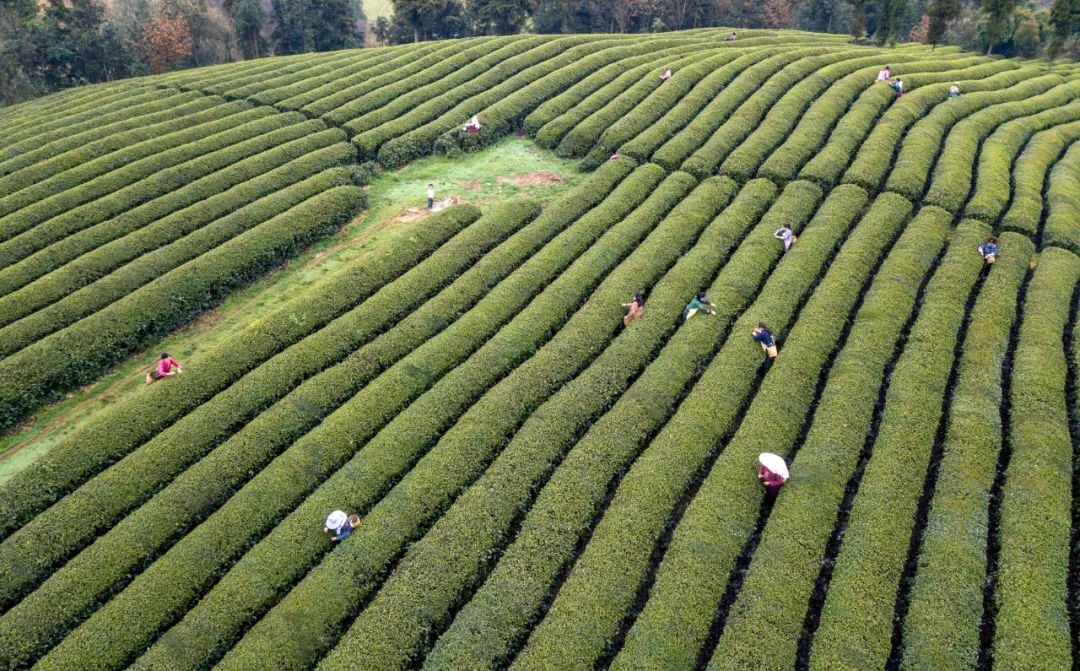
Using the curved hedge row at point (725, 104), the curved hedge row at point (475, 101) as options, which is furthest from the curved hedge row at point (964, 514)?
the curved hedge row at point (475, 101)

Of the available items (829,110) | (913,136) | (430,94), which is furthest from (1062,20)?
(430,94)

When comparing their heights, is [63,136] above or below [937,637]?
above

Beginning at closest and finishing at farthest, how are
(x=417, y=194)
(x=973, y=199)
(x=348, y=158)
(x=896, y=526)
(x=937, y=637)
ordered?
(x=937, y=637) < (x=896, y=526) < (x=973, y=199) < (x=417, y=194) < (x=348, y=158)

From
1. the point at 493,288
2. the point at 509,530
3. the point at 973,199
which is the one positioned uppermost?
the point at 973,199

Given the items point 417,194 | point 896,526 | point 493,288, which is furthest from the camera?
point 417,194

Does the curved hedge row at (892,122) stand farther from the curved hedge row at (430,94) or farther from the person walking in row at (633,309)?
the curved hedge row at (430,94)

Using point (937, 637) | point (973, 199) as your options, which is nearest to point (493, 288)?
point (937, 637)

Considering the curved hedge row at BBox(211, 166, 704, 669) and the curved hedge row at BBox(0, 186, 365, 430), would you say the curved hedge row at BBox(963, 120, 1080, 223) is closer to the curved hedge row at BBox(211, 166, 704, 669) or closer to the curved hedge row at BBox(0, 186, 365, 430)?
the curved hedge row at BBox(211, 166, 704, 669)

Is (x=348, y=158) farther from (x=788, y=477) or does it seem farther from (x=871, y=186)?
(x=788, y=477)
